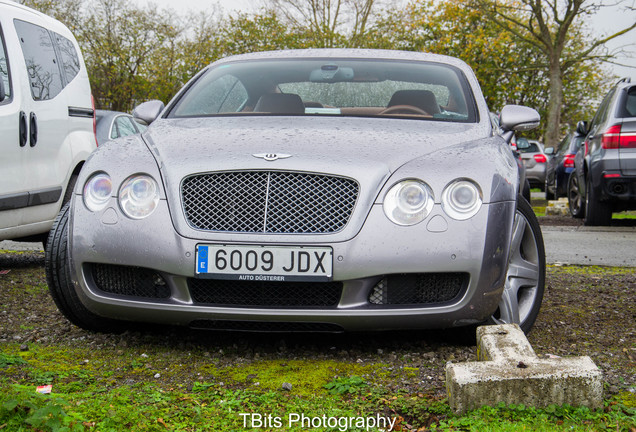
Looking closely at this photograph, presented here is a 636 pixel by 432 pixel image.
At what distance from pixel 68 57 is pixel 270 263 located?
4342 mm

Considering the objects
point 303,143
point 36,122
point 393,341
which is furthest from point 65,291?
point 36,122

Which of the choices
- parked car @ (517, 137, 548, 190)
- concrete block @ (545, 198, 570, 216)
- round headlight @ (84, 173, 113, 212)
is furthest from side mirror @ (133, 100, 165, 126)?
parked car @ (517, 137, 548, 190)

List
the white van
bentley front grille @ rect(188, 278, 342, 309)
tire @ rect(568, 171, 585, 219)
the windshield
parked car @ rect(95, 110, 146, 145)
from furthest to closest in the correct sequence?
tire @ rect(568, 171, 585, 219), parked car @ rect(95, 110, 146, 145), the white van, the windshield, bentley front grille @ rect(188, 278, 342, 309)

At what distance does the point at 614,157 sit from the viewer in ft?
32.7

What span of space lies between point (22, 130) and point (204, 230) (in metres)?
2.92

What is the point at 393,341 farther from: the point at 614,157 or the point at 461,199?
the point at 614,157

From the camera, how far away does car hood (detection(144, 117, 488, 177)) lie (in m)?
3.53

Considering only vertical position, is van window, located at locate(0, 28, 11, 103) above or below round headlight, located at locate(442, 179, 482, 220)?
above

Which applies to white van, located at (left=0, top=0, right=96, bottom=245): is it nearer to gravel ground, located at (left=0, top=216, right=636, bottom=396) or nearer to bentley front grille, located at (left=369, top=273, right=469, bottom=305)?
gravel ground, located at (left=0, top=216, right=636, bottom=396)

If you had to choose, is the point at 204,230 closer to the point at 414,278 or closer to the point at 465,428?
the point at 414,278

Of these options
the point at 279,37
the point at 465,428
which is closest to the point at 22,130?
the point at 465,428

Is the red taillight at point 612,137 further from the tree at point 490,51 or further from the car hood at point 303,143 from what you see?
the tree at point 490,51

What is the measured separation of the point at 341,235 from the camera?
337cm

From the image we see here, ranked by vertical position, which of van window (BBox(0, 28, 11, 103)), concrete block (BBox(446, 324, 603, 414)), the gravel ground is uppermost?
van window (BBox(0, 28, 11, 103))
